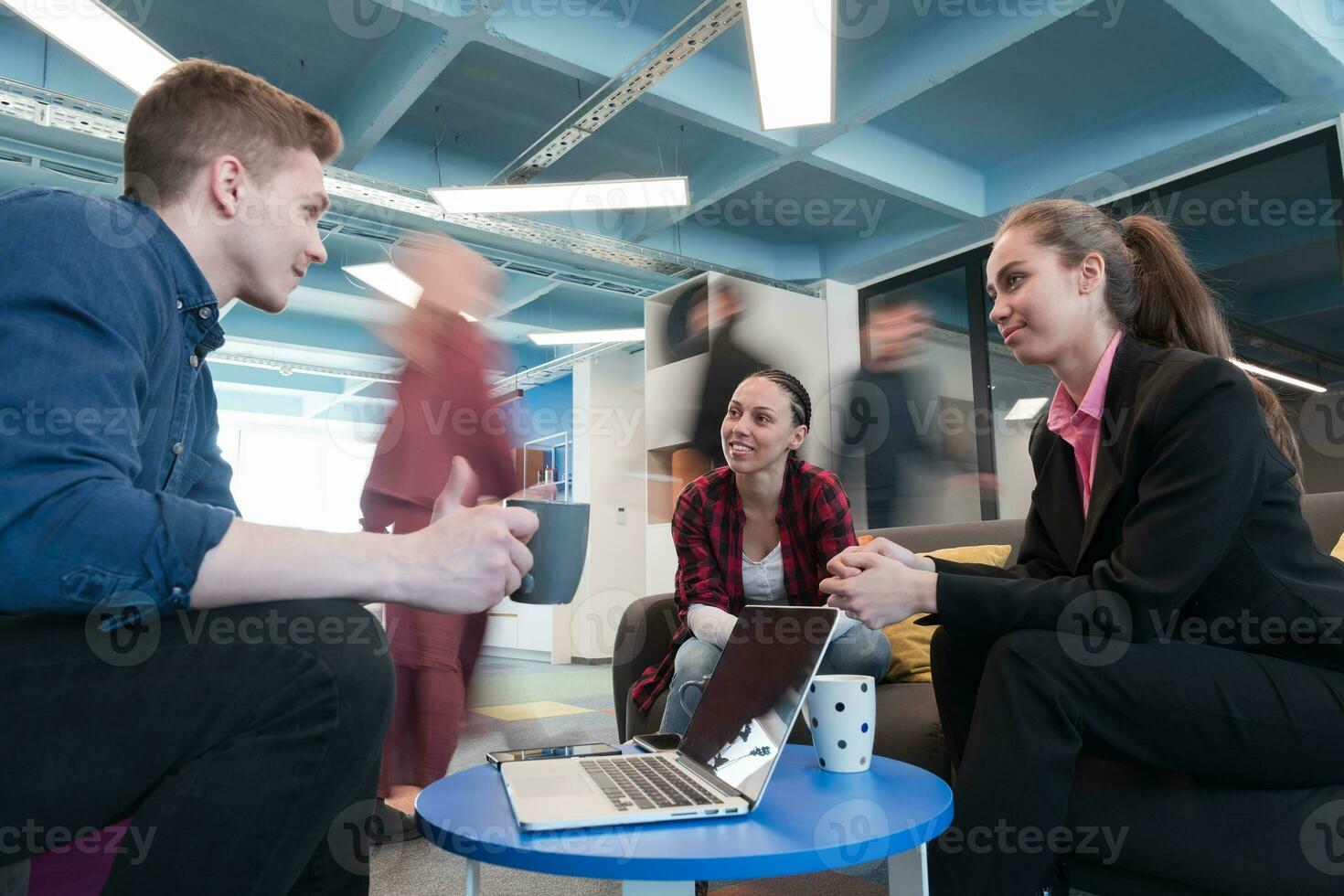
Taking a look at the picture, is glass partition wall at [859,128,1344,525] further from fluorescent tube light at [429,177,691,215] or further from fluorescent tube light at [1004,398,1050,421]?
fluorescent tube light at [429,177,691,215]

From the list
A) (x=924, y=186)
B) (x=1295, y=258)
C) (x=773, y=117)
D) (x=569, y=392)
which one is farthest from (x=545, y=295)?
(x=1295, y=258)

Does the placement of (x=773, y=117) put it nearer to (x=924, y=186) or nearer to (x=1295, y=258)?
(x=924, y=186)

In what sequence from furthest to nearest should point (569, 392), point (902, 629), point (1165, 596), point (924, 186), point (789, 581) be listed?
point (569, 392), point (924, 186), point (902, 629), point (789, 581), point (1165, 596)

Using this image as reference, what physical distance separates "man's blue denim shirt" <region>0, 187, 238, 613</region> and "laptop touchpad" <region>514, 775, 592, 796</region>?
497 mm

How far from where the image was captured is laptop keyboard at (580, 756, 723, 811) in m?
0.98

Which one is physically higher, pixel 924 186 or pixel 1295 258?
pixel 924 186

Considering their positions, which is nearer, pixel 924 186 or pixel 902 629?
pixel 902 629

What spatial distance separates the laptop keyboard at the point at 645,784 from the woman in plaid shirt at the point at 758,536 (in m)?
0.82

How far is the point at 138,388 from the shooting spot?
806 millimetres

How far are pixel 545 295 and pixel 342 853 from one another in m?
7.06

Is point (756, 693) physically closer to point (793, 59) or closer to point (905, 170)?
point (793, 59)

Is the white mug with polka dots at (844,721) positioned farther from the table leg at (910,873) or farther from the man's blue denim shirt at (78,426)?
the man's blue denim shirt at (78,426)

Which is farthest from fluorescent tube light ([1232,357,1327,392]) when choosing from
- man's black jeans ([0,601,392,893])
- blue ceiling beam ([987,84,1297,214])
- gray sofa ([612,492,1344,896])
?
man's black jeans ([0,601,392,893])

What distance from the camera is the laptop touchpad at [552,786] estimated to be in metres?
1.04
